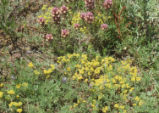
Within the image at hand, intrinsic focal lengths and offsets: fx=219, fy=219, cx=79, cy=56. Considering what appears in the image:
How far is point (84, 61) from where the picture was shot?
3.78 metres

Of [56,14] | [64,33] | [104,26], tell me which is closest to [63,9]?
[56,14]

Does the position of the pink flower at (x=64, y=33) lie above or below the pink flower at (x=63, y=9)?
below

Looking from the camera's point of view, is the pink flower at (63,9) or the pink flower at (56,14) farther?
the pink flower at (63,9)

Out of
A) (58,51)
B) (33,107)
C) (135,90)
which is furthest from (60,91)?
(135,90)

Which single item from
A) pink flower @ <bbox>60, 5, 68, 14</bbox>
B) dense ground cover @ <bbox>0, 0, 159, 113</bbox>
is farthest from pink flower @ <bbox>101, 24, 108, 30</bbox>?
pink flower @ <bbox>60, 5, 68, 14</bbox>

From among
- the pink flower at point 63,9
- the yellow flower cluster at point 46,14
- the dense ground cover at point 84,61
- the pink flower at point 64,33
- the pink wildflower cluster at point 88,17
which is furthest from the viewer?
the yellow flower cluster at point 46,14

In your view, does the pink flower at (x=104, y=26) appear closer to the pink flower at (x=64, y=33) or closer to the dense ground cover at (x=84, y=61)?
the dense ground cover at (x=84, y=61)

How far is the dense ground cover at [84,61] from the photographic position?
3.30 m

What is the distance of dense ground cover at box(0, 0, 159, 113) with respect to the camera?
3.30 meters

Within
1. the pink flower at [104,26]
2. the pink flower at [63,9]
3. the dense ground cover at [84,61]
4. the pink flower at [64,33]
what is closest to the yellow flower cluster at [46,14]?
the dense ground cover at [84,61]

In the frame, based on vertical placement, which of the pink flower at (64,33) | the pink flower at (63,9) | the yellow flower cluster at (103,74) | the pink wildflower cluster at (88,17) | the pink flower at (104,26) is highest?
the pink flower at (63,9)

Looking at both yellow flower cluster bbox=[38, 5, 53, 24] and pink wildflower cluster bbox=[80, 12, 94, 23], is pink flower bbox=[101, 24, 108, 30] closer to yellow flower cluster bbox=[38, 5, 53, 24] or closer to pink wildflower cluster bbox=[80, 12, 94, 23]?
pink wildflower cluster bbox=[80, 12, 94, 23]

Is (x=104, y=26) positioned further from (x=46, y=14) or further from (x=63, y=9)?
(x=46, y=14)

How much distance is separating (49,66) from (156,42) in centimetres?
196
